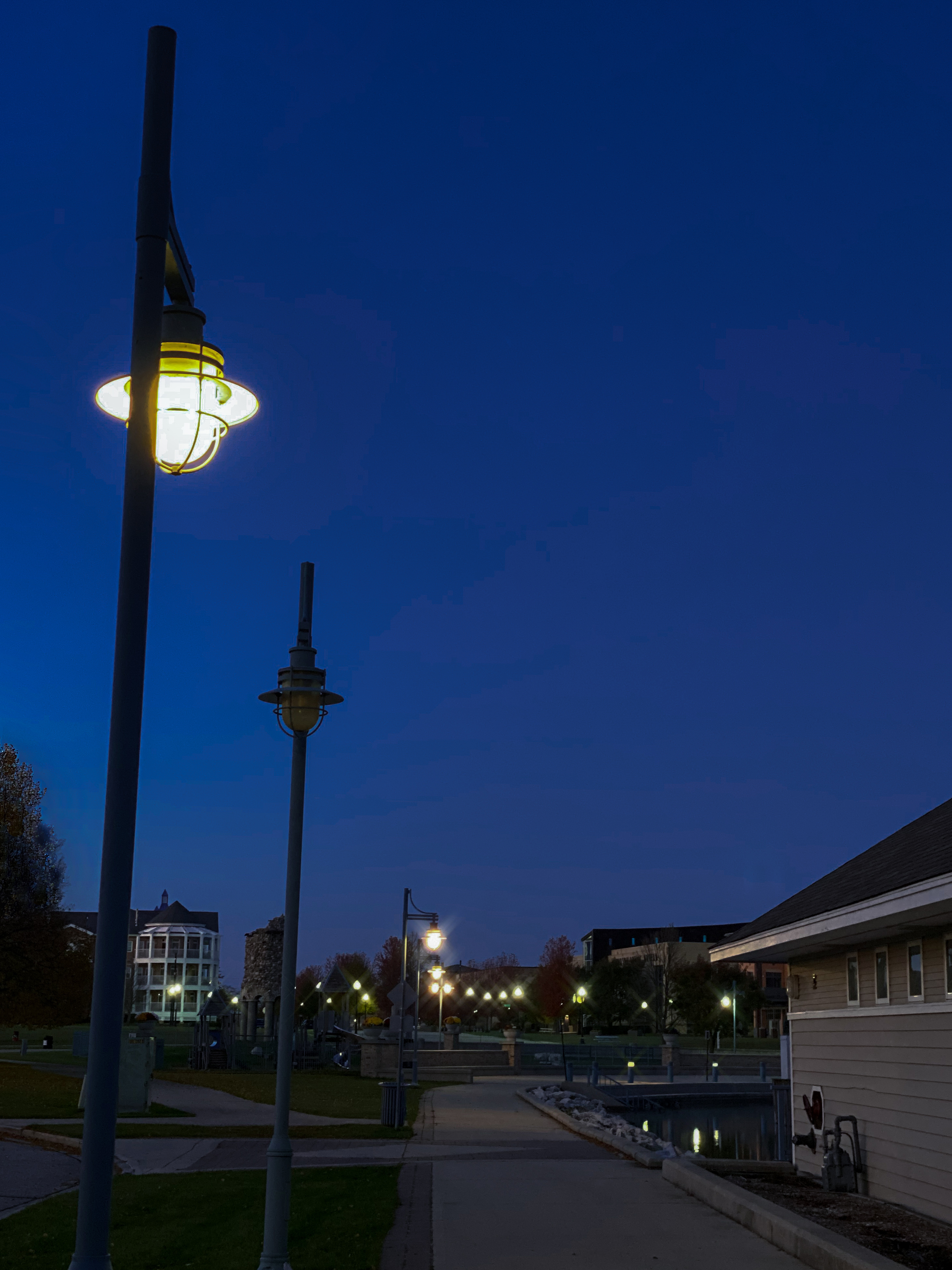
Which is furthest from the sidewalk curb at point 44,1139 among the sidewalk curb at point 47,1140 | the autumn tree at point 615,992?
the autumn tree at point 615,992

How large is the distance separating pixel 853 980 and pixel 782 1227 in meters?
8.68

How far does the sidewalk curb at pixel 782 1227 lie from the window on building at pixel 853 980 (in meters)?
4.46

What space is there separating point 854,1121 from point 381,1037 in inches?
1270

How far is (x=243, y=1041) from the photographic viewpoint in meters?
49.6

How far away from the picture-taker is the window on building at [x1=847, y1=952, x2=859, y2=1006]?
19.8 m

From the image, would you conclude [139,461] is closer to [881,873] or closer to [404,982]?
[881,873]

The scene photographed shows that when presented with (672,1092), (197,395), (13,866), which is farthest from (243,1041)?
(197,395)

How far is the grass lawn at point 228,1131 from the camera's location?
23188 millimetres

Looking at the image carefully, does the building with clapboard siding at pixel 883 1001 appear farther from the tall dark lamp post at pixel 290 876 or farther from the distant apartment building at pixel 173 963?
the distant apartment building at pixel 173 963

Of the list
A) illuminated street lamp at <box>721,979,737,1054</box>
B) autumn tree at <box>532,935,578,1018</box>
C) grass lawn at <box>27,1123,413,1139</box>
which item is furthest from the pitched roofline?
autumn tree at <box>532,935,578,1018</box>

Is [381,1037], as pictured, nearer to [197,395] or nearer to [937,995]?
[937,995]

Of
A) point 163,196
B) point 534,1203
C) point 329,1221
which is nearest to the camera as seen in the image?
point 163,196

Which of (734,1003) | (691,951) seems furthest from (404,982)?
(691,951)

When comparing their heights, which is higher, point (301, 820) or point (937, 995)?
point (301, 820)
